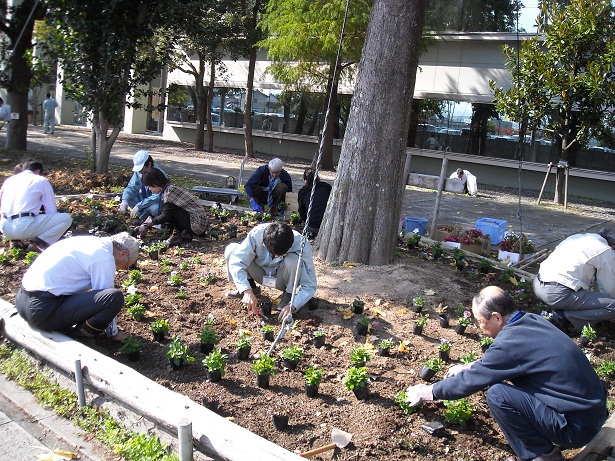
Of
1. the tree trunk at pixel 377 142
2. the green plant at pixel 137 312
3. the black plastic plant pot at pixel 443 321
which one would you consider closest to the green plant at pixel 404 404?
the black plastic plant pot at pixel 443 321

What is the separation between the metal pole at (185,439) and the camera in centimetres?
321

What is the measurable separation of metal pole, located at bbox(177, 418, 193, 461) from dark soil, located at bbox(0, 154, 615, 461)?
535mm

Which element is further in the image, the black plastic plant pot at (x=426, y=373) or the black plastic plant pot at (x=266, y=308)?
the black plastic plant pot at (x=266, y=308)

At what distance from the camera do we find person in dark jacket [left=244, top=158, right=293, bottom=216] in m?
9.64

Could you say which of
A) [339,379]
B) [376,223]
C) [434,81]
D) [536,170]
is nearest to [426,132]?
[434,81]

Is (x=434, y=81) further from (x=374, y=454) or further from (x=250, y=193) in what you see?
(x=374, y=454)

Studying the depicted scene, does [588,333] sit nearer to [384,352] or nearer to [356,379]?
[384,352]

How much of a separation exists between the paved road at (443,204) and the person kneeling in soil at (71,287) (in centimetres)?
617

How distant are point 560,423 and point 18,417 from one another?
341 centimetres

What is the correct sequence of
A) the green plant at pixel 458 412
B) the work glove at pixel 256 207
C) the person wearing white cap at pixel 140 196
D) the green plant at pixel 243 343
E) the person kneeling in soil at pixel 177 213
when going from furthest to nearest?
the work glove at pixel 256 207
the person wearing white cap at pixel 140 196
the person kneeling in soil at pixel 177 213
the green plant at pixel 243 343
the green plant at pixel 458 412

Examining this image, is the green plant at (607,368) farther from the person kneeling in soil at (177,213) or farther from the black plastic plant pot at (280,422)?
the person kneeling in soil at (177,213)

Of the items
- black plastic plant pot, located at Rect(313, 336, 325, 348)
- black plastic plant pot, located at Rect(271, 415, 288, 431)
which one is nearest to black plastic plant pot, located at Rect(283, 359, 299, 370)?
black plastic plant pot, located at Rect(313, 336, 325, 348)

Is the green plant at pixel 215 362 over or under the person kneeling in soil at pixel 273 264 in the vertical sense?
under

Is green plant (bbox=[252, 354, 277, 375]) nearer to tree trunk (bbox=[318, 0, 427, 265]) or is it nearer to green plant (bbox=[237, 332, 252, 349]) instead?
green plant (bbox=[237, 332, 252, 349])
